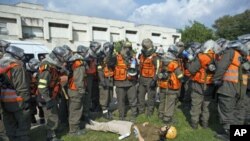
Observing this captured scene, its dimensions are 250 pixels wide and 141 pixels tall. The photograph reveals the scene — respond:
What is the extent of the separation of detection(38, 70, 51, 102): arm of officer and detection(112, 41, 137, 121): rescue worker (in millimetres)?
2288

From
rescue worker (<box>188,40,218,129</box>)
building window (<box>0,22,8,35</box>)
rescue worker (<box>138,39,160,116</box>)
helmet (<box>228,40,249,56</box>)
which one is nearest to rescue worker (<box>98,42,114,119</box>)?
rescue worker (<box>138,39,160,116</box>)

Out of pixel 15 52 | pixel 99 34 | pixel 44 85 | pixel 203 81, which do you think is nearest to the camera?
pixel 15 52

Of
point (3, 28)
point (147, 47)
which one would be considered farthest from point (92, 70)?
point (3, 28)

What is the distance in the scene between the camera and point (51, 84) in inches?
221

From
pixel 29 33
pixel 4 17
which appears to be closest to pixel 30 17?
pixel 29 33

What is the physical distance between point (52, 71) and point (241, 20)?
173ft

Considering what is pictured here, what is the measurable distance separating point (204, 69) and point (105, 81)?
304cm

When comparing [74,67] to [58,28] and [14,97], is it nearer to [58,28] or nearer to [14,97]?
[14,97]

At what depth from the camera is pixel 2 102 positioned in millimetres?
4555

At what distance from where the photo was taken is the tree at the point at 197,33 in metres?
50.4

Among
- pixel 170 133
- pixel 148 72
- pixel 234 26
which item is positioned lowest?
pixel 170 133

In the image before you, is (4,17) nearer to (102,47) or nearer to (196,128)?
(102,47)

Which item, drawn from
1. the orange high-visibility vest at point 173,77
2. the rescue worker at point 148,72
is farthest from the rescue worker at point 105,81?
the orange high-visibility vest at point 173,77

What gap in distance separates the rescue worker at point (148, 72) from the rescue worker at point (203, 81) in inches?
47.5
